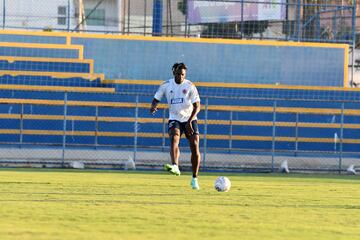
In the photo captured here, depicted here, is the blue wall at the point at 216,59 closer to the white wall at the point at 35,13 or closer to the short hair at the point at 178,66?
the white wall at the point at 35,13

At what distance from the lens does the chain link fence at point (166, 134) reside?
26.8 metres

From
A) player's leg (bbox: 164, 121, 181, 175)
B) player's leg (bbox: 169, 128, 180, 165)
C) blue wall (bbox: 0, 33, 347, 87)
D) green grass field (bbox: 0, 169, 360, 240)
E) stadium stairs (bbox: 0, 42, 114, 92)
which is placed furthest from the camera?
blue wall (bbox: 0, 33, 347, 87)

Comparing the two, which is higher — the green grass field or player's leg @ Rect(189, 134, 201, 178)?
player's leg @ Rect(189, 134, 201, 178)

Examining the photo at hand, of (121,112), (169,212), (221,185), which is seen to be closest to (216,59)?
(121,112)

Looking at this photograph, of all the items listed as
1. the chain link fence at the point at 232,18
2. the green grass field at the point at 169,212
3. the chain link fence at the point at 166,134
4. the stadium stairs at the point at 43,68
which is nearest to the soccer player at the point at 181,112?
the green grass field at the point at 169,212

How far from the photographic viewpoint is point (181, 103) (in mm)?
17000

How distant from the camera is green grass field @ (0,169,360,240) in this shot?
952cm

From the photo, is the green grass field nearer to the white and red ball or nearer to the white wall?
the white and red ball

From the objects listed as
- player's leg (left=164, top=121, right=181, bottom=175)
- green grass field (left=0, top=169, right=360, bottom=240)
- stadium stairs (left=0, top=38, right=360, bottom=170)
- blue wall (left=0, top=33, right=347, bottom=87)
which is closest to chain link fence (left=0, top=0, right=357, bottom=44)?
blue wall (left=0, top=33, right=347, bottom=87)

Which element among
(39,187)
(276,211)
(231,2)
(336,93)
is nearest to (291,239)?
(276,211)

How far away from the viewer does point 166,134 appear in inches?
1089

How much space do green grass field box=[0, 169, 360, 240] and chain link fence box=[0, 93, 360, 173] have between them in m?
9.23

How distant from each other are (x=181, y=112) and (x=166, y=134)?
10.7m

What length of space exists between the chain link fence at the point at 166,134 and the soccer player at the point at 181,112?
30.1 feet
